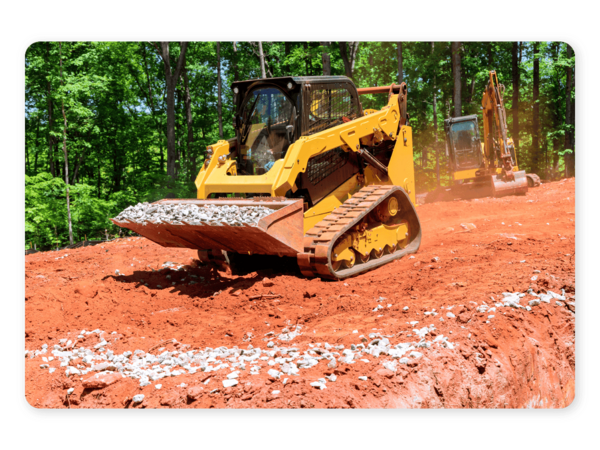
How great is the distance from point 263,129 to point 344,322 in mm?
3743

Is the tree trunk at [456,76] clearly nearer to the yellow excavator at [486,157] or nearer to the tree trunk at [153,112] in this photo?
the yellow excavator at [486,157]

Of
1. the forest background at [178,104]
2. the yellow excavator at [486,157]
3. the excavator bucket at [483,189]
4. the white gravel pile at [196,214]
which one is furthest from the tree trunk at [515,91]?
the white gravel pile at [196,214]

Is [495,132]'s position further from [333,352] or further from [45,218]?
[45,218]

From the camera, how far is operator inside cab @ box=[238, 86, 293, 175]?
309 inches

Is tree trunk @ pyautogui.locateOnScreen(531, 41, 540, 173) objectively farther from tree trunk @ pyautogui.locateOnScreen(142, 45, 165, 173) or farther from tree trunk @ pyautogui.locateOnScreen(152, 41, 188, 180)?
tree trunk @ pyautogui.locateOnScreen(142, 45, 165, 173)

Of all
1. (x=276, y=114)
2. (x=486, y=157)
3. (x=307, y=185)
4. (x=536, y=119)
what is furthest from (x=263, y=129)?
(x=536, y=119)

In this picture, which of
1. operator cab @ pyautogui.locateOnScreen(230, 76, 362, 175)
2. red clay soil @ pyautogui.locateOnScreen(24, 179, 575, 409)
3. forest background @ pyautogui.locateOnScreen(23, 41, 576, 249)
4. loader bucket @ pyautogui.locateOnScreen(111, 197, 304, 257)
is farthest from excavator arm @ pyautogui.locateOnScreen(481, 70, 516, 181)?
loader bucket @ pyautogui.locateOnScreen(111, 197, 304, 257)

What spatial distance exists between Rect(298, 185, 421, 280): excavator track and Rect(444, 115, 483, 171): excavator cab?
10.2 meters

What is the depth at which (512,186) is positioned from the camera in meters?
16.6

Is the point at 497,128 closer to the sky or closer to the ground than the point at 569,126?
closer to the ground

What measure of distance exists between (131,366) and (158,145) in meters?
23.7

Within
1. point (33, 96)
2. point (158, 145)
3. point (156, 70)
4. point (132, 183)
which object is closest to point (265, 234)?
point (33, 96)

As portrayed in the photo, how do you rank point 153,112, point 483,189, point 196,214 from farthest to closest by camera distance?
1. point 153,112
2. point 483,189
3. point 196,214

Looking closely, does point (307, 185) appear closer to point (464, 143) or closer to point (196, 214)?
point (196, 214)
